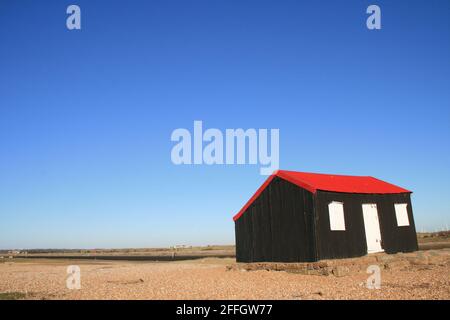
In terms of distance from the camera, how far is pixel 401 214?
2320 centimetres

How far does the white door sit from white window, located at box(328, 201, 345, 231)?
218cm

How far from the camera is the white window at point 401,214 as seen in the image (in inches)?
902

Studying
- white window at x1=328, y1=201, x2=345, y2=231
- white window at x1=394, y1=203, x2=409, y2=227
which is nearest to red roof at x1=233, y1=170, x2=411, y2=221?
white window at x1=328, y1=201, x2=345, y2=231

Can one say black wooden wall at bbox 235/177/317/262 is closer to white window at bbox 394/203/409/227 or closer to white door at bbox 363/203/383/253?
white door at bbox 363/203/383/253

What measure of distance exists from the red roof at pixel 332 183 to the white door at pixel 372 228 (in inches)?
44.0

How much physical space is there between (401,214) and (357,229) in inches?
199

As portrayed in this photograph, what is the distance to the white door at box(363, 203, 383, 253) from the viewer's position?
67.7 feet

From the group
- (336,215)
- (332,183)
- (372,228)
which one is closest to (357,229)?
(372,228)

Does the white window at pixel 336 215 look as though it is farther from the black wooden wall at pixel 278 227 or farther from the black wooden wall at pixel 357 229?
the black wooden wall at pixel 278 227

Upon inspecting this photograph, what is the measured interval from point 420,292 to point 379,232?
969 centimetres
